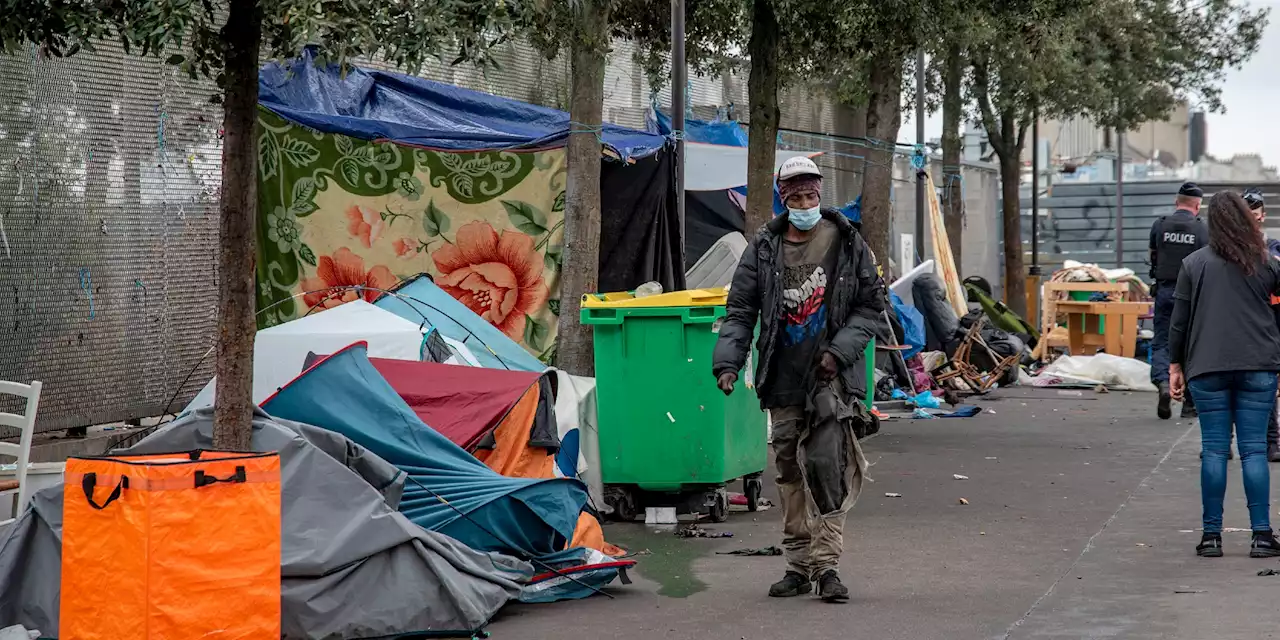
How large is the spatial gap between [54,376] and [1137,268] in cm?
3601

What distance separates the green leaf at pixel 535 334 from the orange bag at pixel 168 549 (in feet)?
23.6

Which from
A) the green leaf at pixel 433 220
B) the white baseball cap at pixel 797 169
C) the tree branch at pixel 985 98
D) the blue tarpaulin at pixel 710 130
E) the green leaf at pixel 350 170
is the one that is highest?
the tree branch at pixel 985 98

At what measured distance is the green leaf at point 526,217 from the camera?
12883mm

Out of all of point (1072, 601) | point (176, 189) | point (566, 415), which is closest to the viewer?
point (1072, 601)

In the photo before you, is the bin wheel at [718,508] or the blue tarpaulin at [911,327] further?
the blue tarpaulin at [911,327]

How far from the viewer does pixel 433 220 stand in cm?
1269

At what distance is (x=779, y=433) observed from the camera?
285 inches

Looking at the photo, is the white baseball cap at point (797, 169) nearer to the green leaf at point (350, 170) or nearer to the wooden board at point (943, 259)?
the green leaf at point (350, 170)

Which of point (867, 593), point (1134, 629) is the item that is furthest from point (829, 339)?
point (1134, 629)

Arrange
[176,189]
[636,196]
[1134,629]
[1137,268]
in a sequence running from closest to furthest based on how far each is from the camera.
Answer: [1134,629]
[176,189]
[636,196]
[1137,268]

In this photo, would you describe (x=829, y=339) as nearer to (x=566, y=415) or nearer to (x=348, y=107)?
(x=566, y=415)

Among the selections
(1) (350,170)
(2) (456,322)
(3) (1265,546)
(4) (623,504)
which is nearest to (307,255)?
(1) (350,170)

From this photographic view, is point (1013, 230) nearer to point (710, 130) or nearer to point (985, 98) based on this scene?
point (985, 98)

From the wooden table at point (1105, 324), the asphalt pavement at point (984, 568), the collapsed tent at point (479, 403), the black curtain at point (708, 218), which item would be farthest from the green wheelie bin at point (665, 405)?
the wooden table at point (1105, 324)
